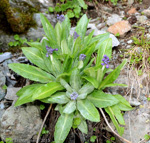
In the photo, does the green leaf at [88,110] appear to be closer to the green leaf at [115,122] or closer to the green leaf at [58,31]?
the green leaf at [115,122]

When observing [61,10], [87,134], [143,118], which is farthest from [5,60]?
[143,118]

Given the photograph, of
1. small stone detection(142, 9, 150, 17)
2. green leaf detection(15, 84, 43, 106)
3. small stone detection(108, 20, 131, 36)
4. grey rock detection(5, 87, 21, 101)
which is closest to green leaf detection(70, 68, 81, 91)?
green leaf detection(15, 84, 43, 106)

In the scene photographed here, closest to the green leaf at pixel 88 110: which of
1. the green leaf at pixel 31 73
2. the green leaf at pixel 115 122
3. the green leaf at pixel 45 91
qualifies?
the green leaf at pixel 115 122

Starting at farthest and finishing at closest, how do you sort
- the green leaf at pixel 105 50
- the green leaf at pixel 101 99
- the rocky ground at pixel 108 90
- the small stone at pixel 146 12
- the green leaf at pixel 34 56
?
the small stone at pixel 146 12 < the green leaf at pixel 34 56 < the green leaf at pixel 105 50 < the rocky ground at pixel 108 90 < the green leaf at pixel 101 99

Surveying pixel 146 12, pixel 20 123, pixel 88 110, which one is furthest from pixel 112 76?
pixel 146 12

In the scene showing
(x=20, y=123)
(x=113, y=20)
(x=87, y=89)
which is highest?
(x=113, y=20)

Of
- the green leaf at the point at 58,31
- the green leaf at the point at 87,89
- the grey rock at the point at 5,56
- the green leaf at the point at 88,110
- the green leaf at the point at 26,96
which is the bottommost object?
the green leaf at the point at 88,110

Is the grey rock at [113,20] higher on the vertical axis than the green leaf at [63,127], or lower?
higher

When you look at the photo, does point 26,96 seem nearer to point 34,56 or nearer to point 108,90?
point 34,56
